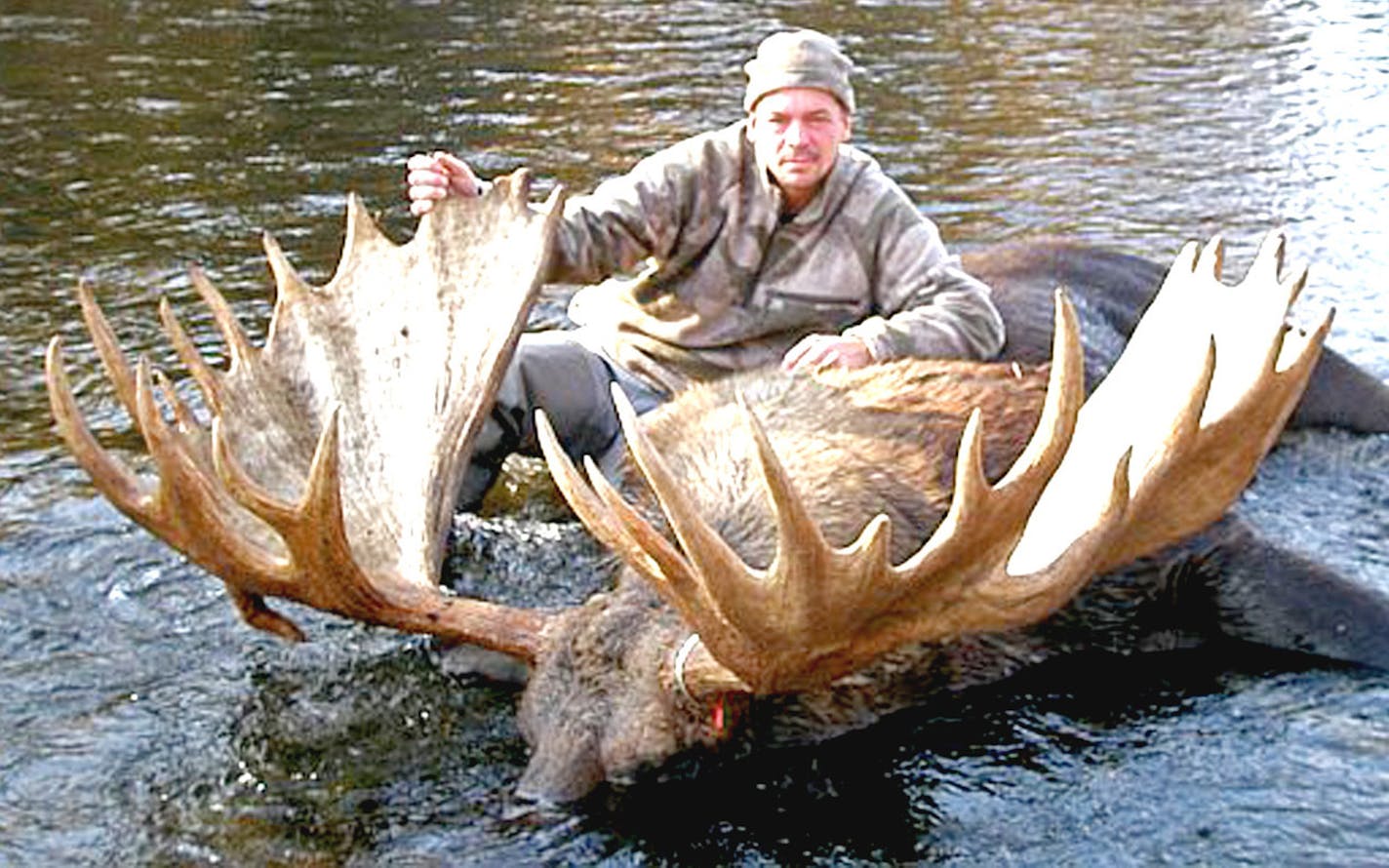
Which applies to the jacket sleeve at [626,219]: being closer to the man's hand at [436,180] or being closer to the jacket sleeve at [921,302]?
the man's hand at [436,180]

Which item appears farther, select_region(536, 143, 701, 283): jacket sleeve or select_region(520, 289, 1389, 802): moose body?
select_region(536, 143, 701, 283): jacket sleeve

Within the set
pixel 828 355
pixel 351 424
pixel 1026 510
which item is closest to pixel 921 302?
pixel 828 355

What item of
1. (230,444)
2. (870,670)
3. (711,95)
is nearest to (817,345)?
(870,670)

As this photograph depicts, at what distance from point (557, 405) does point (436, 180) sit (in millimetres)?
976

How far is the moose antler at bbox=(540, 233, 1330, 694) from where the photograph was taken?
406 cm

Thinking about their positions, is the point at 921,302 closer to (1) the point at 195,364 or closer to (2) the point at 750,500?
(2) the point at 750,500

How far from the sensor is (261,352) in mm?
5766

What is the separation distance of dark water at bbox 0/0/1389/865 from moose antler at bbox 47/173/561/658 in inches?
15.9

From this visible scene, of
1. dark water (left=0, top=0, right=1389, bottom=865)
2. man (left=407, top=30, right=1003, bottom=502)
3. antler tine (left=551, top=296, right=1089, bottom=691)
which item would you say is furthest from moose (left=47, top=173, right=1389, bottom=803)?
man (left=407, top=30, right=1003, bottom=502)

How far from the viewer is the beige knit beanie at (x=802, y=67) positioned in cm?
619

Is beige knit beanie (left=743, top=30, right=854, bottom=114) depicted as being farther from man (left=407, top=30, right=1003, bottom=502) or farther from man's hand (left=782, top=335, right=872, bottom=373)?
man's hand (left=782, top=335, right=872, bottom=373)

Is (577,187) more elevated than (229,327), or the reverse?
(229,327)

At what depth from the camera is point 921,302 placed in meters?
6.37

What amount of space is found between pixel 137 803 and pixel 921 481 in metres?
1.96
